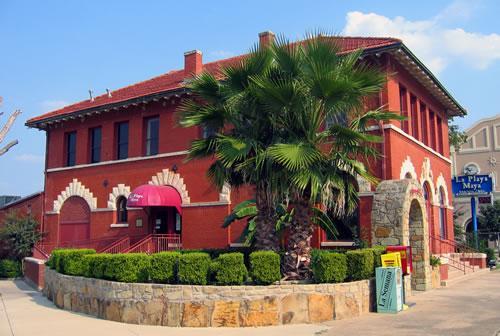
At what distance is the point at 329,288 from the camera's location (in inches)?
463

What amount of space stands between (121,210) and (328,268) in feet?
49.5

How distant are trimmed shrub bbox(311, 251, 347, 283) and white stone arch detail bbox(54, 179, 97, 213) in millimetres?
16031

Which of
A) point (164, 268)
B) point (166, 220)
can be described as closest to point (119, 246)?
point (166, 220)

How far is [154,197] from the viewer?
69.8ft

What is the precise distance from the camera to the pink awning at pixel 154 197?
20998 millimetres

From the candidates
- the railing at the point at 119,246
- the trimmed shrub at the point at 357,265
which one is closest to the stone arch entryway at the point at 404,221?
the trimmed shrub at the point at 357,265

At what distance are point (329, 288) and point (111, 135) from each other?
16600 millimetres

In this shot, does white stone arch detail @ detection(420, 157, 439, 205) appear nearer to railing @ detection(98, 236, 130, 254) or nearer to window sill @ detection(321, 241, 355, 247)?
window sill @ detection(321, 241, 355, 247)

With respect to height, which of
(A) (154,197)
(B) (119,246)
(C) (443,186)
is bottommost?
(B) (119,246)

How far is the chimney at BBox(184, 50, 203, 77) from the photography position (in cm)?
2477

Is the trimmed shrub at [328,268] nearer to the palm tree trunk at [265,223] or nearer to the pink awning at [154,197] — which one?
the palm tree trunk at [265,223]

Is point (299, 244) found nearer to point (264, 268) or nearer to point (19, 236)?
point (264, 268)

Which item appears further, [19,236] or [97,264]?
[19,236]

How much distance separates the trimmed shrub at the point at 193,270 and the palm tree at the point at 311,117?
2.09 meters
